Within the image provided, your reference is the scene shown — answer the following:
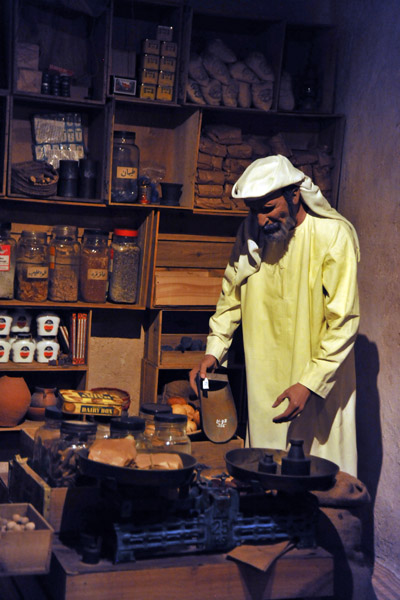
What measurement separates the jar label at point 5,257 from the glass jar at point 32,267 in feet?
0.23

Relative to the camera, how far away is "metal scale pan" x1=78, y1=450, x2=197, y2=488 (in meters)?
1.80

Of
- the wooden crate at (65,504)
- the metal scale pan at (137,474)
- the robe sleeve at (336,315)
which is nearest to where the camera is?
the metal scale pan at (137,474)

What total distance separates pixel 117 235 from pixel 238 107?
3.02ft

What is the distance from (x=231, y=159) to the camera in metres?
4.02

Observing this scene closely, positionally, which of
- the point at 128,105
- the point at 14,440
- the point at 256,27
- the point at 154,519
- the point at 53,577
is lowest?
the point at 14,440

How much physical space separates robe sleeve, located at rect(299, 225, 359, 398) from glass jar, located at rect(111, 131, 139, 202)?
51.3 inches

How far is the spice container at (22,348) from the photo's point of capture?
12.9 feet

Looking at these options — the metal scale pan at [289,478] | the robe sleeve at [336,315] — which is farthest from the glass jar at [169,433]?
the robe sleeve at [336,315]

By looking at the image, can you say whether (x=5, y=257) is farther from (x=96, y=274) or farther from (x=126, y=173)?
(x=126, y=173)

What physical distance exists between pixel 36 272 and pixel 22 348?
40 centimetres

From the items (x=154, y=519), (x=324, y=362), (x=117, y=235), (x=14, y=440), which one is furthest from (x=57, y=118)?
(x=154, y=519)

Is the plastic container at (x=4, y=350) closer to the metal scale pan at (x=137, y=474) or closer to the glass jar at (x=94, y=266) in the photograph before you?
the glass jar at (x=94, y=266)

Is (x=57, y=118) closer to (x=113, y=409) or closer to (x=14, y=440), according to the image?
(x=14, y=440)

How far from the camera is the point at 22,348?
3926 millimetres
